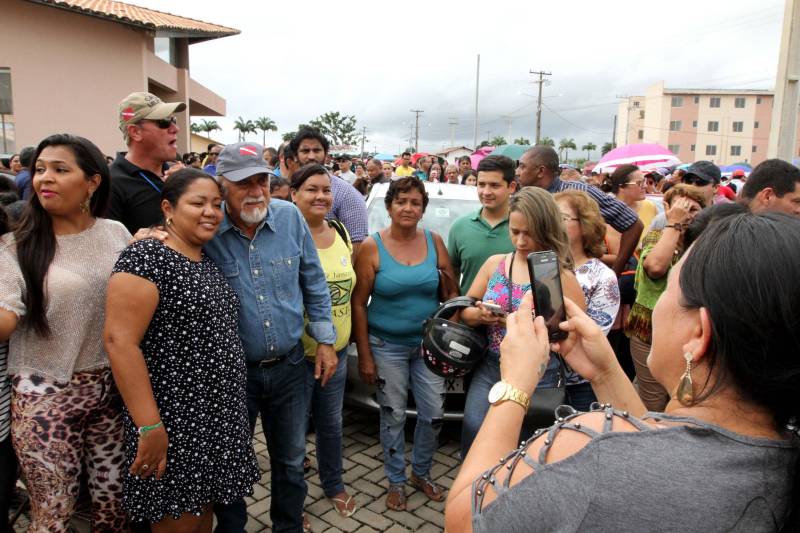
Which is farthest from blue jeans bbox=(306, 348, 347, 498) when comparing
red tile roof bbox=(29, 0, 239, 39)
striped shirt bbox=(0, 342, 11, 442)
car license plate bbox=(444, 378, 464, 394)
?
red tile roof bbox=(29, 0, 239, 39)

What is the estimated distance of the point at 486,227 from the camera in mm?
3705

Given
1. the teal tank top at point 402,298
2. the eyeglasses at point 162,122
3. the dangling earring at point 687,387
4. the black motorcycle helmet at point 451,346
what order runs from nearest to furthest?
1. the dangling earring at point 687,387
2. the black motorcycle helmet at point 451,346
3. the eyeglasses at point 162,122
4. the teal tank top at point 402,298

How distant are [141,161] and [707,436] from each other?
2904mm

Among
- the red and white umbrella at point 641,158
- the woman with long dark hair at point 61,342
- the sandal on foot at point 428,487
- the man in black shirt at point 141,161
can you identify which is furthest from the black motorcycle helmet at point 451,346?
the red and white umbrella at point 641,158

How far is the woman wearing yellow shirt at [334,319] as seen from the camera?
336 cm

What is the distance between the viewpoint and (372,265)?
354cm

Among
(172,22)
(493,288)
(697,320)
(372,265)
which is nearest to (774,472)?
(697,320)

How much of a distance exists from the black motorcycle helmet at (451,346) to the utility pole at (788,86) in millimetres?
6704

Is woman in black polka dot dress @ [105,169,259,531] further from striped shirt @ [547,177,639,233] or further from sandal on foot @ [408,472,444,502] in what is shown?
striped shirt @ [547,177,639,233]

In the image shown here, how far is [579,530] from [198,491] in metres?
1.82

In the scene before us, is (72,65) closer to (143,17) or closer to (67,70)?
(67,70)

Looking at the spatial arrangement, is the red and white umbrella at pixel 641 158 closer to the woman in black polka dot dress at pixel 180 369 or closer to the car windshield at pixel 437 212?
the car windshield at pixel 437 212

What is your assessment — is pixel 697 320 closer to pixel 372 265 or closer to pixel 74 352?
pixel 74 352

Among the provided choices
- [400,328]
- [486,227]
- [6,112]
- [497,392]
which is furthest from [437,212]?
[6,112]
